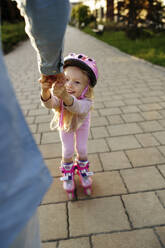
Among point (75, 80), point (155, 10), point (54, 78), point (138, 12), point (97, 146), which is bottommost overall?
point (97, 146)

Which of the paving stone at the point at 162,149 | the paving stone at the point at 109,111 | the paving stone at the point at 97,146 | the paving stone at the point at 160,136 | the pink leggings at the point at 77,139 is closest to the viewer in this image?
the pink leggings at the point at 77,139

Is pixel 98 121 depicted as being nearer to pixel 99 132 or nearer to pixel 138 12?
pixel 99 132

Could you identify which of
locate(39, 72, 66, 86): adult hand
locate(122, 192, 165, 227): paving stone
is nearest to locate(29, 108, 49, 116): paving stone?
locate(122, 192, 165, 227): paving stone

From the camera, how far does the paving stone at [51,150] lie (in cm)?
296

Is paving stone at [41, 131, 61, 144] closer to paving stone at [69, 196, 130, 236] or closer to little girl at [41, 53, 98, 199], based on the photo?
little girl at [41, 53, 98, 199]

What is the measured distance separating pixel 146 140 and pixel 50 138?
1428mm

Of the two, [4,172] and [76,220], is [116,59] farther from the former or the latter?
[4,172]

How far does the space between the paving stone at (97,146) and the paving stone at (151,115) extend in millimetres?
1084

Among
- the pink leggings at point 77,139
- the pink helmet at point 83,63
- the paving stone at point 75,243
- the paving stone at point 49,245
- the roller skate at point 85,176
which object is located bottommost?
the paving stone at point 49,245

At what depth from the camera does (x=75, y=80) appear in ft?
5.78

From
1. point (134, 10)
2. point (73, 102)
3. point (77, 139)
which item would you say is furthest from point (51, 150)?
point (134, 10)

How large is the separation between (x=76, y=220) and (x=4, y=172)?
1.46 m

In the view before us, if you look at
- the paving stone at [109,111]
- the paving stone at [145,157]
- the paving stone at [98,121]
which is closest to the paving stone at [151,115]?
the paving stone at [109,111]

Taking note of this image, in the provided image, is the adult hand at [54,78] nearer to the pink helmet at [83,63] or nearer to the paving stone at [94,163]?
the pink helmet at [83,63]
